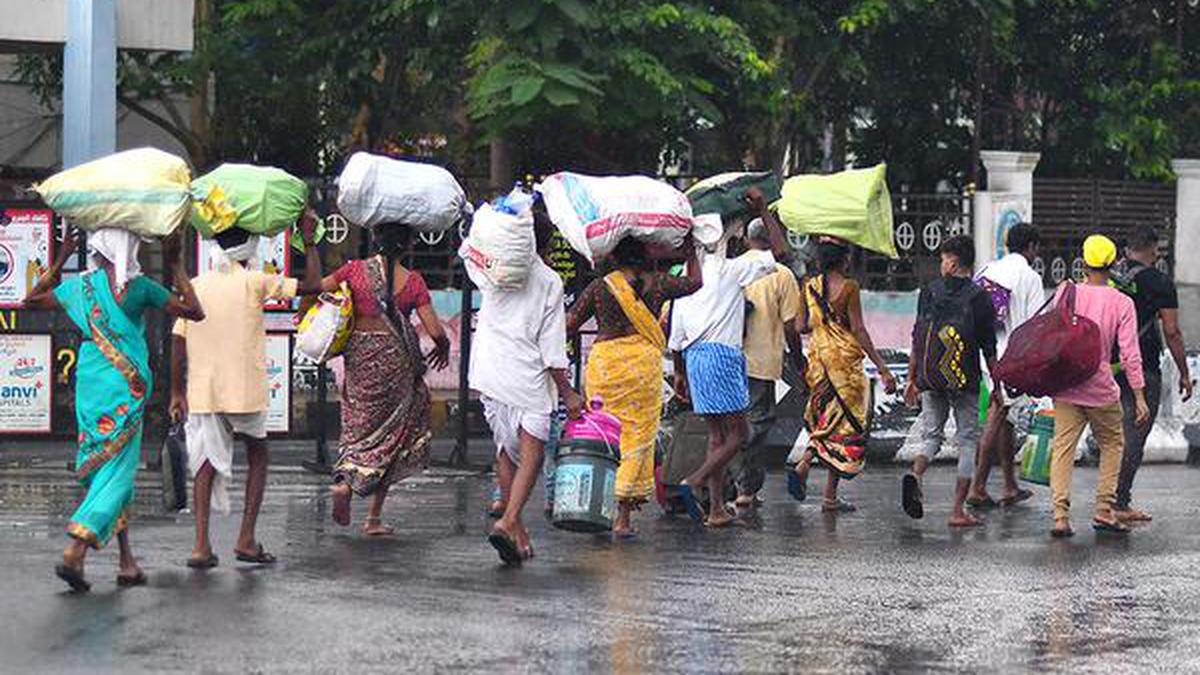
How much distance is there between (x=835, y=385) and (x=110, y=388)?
5030 mm

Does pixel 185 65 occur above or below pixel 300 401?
above

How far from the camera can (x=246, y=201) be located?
11.6 metres

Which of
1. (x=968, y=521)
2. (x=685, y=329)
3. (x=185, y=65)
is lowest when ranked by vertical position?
(x=968, y=521)

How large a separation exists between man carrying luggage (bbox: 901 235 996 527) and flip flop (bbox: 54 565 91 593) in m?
5.16

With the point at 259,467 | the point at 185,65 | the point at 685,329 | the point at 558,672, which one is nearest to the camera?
the point at 558,672

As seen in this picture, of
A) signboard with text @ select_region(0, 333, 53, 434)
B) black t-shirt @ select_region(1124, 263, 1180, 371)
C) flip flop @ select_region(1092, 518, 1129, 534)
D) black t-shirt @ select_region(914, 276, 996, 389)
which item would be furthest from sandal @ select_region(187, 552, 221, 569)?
signboard with text @ select_region(0, 333, 53, 434)

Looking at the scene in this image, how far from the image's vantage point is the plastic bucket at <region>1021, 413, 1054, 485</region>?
1462 centimetres

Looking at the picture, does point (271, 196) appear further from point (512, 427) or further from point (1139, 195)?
point (1139, 195)

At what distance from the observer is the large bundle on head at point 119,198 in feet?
35.1

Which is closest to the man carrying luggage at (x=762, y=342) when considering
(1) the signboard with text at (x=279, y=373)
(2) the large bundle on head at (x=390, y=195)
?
(2) the large bundle on head at (x=390, y=195)

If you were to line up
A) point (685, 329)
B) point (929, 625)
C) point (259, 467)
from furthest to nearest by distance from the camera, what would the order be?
point (685, 329), point (259, 467), point (929, 625)

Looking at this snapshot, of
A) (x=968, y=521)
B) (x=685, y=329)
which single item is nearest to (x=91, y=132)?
(x=685, y=329)

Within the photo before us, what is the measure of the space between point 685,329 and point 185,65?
1030 centimetres

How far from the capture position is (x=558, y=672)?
877cm
